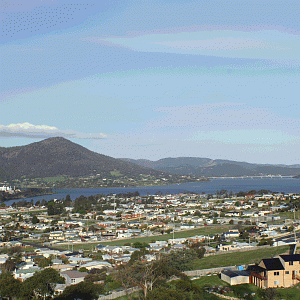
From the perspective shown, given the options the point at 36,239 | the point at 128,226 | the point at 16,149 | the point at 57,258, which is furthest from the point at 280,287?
the point at 16,149

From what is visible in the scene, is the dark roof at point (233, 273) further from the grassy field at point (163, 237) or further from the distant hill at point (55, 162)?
the distant hill at point (55, 162)

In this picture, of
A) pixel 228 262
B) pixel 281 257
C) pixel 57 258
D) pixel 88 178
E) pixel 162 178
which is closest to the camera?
pixel 281 257

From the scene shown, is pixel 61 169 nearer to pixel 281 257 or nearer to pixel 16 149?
pixel 16 149

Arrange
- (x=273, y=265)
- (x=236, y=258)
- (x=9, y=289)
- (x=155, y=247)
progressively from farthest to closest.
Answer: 1. (x=155, y=247)
2. (x=236, y=258)
3. (x=273, y=265)
4. (x=9, y=289)

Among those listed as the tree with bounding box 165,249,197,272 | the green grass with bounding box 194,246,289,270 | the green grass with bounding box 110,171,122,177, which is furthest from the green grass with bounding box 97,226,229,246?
the green grass with bounding box 110,171,122,177

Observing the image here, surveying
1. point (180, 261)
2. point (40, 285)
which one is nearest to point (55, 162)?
point (180, 261)

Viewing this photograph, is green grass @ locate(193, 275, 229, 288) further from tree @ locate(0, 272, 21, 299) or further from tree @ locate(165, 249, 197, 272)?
tree @ locate(0, 272, 21, 299)

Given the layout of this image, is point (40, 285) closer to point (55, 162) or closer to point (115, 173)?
point (115, 173)
